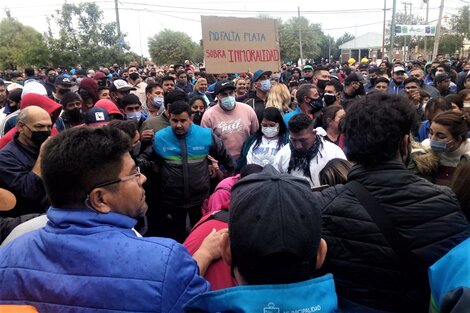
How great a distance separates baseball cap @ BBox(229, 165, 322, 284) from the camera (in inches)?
43.2

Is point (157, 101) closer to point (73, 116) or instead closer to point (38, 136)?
point (73, 116)

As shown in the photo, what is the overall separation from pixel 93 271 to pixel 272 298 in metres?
0.60

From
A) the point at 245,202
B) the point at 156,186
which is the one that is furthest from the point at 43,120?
the point at 245,202

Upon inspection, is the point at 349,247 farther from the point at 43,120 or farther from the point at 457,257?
the point at 43,120

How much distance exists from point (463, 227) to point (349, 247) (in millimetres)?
489

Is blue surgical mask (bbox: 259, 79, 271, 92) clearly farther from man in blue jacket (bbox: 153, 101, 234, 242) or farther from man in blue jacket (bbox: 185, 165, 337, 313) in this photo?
man in blue jacket (bbox: 185, 165, 337, 313)

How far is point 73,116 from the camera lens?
4.80m

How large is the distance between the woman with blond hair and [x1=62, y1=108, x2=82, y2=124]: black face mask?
8.69 ft

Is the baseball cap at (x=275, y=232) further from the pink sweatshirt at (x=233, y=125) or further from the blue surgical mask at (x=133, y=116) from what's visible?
the blue surgical mask at (x=133, y=116)

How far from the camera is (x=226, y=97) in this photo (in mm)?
5000

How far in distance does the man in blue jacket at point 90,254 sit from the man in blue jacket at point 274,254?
185 mm

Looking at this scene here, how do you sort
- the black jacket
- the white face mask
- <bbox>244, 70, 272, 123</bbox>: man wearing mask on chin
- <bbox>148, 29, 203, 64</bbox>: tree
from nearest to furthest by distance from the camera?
the black jacket
the white face mask
<bbox>244, 70, 272, 123</bbox>: man wearing mask on chin
<bbox>148, 29, 203, 64</bbox>: tree

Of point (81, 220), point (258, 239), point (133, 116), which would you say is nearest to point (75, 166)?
point (81, 220)

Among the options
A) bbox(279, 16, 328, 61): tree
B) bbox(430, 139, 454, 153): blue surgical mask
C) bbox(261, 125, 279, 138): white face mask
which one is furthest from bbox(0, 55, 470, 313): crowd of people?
bbox(279, 16, 328, 61): tree
